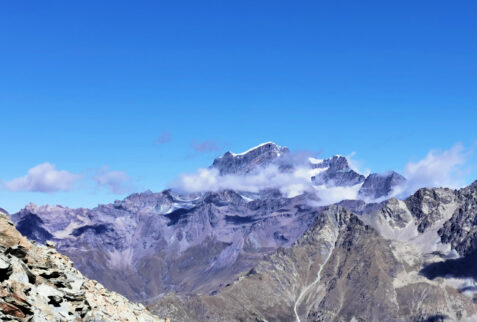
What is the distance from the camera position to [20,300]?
51250 mm

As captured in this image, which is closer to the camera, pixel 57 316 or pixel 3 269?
pixel 3 269

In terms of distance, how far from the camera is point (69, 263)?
8444cm

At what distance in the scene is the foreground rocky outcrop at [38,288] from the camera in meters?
50.8

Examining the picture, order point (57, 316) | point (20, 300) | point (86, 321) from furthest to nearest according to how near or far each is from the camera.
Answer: point (86, 321) < point (57, 316) < point (20, 300)

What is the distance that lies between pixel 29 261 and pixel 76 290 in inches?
222

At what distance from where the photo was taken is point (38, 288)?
58000 mm

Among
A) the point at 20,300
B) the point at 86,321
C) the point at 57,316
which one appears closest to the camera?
the point at 20,300

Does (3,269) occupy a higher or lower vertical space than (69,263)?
lower

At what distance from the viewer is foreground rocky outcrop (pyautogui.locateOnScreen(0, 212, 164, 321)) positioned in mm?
50844

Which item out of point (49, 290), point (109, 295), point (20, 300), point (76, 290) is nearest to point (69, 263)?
point (109, 295)

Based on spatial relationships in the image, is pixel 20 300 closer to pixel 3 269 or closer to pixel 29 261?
pixel 3 269

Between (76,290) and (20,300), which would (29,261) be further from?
(20,300)

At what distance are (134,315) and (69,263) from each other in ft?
38.3

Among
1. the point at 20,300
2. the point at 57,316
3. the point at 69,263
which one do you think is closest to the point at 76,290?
the point at 57,316
